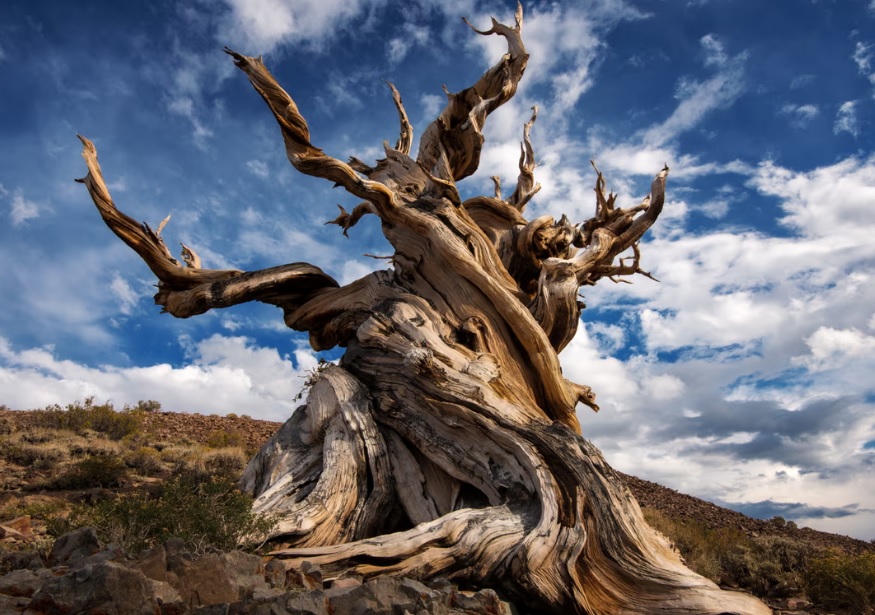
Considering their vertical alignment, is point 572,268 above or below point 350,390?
above

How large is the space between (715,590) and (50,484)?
31.2 feet

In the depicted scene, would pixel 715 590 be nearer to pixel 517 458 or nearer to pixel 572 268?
pixel 517 458

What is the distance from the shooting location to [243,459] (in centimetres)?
1312

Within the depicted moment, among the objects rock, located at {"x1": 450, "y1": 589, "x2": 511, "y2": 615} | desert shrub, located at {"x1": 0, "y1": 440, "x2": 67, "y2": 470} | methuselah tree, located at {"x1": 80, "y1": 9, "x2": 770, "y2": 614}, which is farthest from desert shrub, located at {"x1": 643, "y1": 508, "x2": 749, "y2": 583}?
desert shrub, located at {"x1": 0, "y1": 440, "x2": 67, "y2": 470}

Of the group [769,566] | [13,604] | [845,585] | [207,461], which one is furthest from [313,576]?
[207,461]

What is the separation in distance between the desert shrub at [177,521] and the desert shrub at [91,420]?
10.8 meters

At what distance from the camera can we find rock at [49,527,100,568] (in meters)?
3.84

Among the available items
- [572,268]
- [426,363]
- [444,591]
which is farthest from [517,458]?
[572,268]

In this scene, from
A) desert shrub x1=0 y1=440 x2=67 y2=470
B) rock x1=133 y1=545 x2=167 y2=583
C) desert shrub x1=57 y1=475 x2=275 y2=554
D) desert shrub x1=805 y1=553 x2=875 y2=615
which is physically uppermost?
desert shrub x1=0 y1=440 x2=67 y2=470

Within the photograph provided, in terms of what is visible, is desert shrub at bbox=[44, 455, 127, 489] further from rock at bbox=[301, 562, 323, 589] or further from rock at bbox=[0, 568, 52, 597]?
rock at bbox=[0, 568, 52, 597]

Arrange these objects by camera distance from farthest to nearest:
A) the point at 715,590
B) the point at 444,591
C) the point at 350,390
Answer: the point at 350,390 → the point at 715,590 → the point at 444,591

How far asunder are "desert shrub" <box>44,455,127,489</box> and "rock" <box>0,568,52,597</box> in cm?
787

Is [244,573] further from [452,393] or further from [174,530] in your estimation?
[452,393]

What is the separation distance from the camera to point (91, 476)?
10.3m
